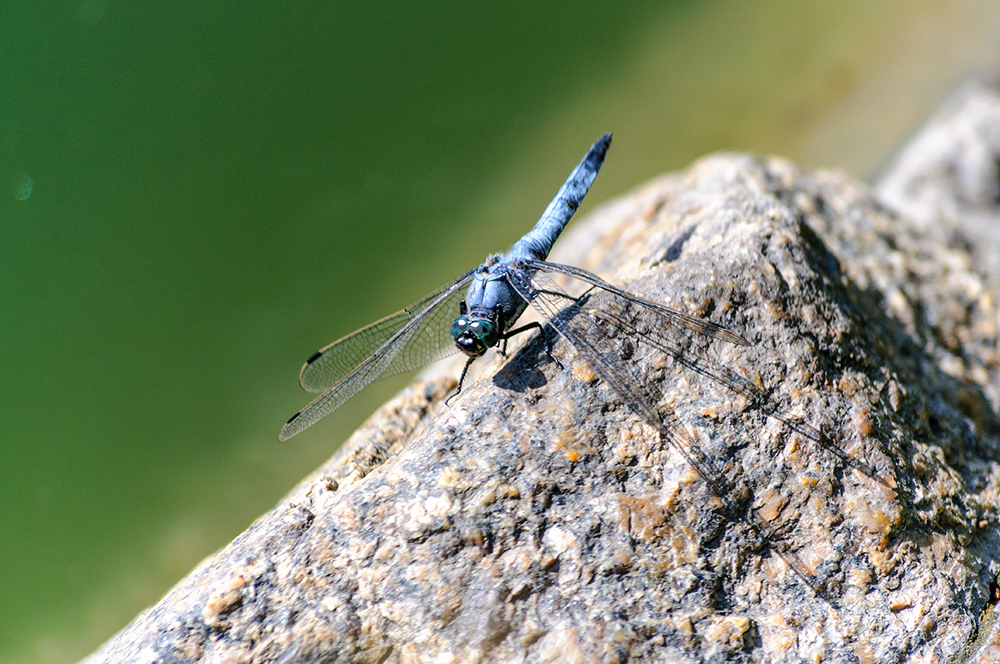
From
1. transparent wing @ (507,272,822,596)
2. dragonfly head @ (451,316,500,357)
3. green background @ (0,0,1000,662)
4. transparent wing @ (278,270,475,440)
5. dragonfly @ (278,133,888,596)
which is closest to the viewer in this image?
transparent wing @ (507,272,822,596)

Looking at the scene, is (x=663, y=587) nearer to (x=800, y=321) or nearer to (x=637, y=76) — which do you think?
(x=800, y=321)

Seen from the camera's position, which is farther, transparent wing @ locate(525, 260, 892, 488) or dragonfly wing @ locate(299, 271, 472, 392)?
dragonfly wing @ locate(299, 271, 472, 392)

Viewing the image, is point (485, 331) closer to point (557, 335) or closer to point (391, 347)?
point (557, 335)

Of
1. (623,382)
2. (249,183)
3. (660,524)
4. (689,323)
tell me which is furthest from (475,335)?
(249,183)

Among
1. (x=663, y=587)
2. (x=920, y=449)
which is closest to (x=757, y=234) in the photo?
(x=920, y=449)

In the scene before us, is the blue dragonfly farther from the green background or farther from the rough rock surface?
the green background

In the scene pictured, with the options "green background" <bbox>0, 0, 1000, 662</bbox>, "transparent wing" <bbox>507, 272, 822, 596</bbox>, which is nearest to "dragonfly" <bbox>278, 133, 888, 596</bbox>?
"transparent wing" <bbox>507, 272, 822, 596</bbox>
